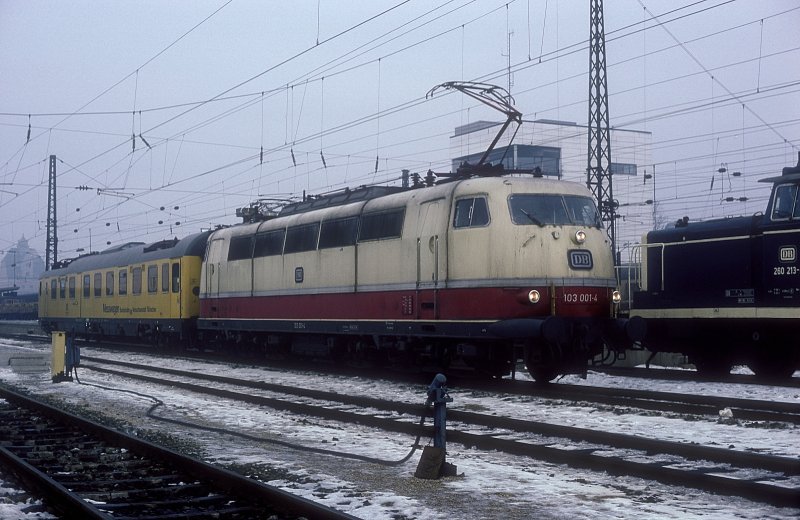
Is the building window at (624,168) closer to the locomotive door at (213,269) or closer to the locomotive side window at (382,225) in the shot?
the locomotive door at (213,269)

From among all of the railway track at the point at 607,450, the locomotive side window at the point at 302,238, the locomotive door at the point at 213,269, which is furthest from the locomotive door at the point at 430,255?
the locomotive door at the point at 213,269

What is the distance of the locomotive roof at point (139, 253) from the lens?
90.8 feet

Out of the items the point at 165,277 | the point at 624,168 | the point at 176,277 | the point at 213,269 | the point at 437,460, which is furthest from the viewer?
the point at 624,168

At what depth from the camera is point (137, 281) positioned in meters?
30.9

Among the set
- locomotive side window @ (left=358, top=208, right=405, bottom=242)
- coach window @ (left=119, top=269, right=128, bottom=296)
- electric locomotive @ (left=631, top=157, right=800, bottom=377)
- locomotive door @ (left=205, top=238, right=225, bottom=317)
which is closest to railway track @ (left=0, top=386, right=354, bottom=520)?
locomotive side window @ (left=358, top=208, right=405, bottom=242)

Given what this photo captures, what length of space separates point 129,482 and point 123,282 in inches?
1018

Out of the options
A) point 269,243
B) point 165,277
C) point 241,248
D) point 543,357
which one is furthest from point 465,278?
point 165,277

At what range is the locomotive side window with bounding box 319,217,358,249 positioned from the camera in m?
18.6

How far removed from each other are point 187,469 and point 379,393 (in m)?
7.47

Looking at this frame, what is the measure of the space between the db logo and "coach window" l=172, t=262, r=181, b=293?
17.8 meters

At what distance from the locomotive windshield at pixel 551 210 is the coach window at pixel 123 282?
67.9ft

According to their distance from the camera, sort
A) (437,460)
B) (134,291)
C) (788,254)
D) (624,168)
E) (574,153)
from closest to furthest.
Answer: (437,460) < (788,254) < (134,291) < (574,153) < (624,168)

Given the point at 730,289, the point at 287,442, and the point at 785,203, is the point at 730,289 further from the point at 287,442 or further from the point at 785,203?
the point at 287,442

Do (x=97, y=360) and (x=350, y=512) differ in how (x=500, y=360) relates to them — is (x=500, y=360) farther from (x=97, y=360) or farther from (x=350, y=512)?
(x=97, y=360)
